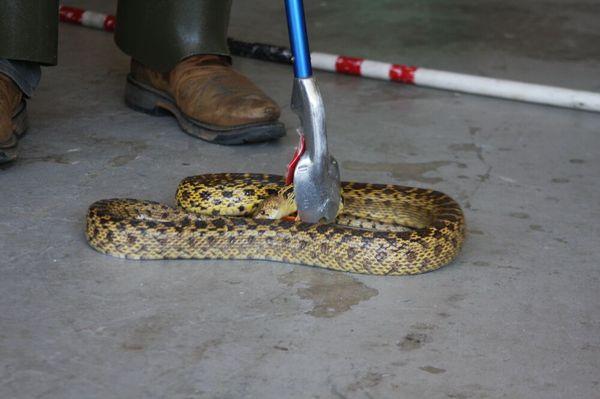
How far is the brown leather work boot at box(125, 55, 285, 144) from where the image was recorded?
4.86 metres

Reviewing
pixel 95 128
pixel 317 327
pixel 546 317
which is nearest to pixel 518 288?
→ pixel 546 317

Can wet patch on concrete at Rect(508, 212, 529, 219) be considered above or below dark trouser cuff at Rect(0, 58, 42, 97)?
below

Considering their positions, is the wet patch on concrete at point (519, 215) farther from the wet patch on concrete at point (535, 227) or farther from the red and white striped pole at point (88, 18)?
the red and white striped pole at point (88, 18)

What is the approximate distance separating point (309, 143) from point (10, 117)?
1632 mm

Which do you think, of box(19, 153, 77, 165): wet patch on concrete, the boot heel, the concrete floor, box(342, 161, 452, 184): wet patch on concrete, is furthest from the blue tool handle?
the boot heel

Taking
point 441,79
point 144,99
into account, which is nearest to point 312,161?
point 144,99

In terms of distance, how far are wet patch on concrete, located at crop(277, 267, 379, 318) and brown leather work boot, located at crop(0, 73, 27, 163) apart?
60.8 inches

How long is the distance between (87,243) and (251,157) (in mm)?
1244

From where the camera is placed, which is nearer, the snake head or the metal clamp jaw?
the metal clamp jaw

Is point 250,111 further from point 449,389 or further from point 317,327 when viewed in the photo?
point 449,389

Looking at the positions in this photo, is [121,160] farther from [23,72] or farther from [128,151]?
[23,72]

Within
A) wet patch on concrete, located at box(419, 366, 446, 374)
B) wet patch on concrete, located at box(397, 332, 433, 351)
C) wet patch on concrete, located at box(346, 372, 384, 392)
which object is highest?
wet patch on concrete, located at box(419, 366, 446, 374)

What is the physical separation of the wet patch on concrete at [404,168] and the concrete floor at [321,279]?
14 millimetres

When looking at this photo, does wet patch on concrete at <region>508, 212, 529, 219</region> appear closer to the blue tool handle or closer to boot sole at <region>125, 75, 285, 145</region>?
the blue tool handle
